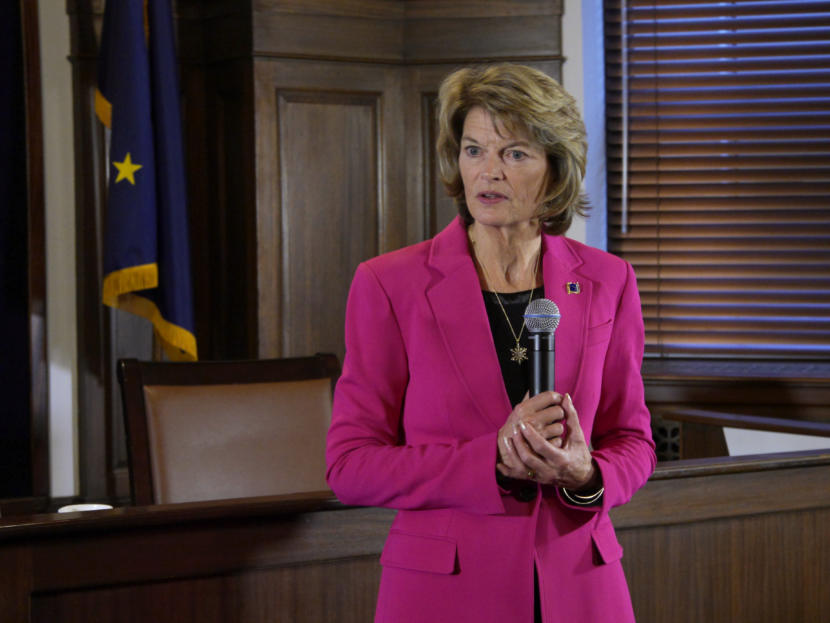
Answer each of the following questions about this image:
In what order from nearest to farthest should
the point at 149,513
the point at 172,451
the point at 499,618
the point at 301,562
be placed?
the point at 499,618, the point at 149,513, the point at 301,562, the point at 172,451

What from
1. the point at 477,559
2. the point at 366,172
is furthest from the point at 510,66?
the point at 366,172

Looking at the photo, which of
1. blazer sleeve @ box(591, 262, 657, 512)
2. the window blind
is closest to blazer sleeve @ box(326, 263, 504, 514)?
blazer sleeve @ box(591, 262, 657, 512)

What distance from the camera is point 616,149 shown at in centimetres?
412

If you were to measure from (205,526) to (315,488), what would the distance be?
31.6 inches

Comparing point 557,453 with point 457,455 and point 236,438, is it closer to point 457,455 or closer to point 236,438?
point 457,455

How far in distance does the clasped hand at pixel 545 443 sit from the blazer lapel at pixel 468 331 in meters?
0.10

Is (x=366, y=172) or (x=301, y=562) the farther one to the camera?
(x=366, y=172)

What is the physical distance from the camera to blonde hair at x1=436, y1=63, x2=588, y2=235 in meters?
1.49

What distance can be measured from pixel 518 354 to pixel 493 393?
84 millimetres

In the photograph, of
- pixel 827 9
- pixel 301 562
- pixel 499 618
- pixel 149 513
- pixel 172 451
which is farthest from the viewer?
pixel 827 9

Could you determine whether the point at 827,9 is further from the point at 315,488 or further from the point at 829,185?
the point at 315,488

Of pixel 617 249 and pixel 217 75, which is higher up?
pixel 217 75

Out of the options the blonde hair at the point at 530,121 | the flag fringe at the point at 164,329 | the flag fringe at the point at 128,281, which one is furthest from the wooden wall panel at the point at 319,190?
the blonde hair at the point at 530,121

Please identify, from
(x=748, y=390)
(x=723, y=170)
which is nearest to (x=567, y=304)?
(x=748, y=390)
